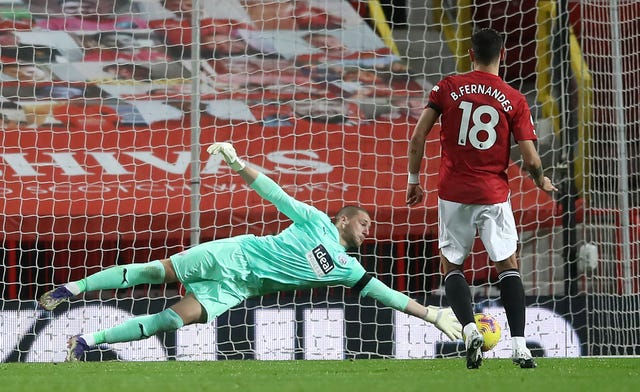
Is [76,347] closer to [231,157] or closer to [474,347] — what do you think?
[231,157]

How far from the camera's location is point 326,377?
5.05m

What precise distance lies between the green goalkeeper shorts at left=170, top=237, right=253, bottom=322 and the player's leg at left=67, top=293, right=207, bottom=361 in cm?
11

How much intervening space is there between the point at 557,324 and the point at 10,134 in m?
4.61

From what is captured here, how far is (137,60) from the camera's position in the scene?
9836mm

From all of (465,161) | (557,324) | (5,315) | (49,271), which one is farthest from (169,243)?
(465,161)

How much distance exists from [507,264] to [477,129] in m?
0.61

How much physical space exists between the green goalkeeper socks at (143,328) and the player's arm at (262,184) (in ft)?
2.62

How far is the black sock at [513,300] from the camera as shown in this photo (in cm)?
539

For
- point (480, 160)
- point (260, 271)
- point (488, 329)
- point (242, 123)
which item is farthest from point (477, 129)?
point (242, 123)

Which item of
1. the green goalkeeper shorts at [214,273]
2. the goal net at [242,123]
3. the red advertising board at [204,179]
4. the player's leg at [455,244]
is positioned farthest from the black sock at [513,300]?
the red advertising board at [204,179]

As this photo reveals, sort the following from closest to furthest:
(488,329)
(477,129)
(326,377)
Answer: (326,377) < (477,129) < (488,329)

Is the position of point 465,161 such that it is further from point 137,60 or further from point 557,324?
point 137,60

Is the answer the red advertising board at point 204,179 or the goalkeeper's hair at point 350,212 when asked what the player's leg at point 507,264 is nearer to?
the goalkeeper's hair at point 350,212

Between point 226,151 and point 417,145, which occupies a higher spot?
point 226,151
